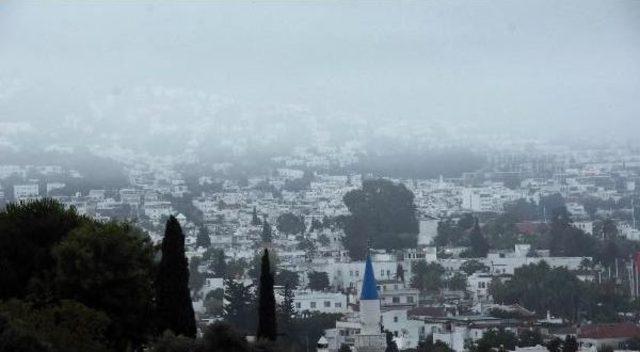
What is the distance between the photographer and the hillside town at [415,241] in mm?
30578

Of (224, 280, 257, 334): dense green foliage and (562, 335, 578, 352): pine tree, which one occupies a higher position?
(224, 280, 257, 334): dense green foliage

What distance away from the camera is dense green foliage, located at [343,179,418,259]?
5006 cm

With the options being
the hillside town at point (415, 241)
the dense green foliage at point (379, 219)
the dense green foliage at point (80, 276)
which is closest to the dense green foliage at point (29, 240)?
the dense green foliage at point (80, 276)

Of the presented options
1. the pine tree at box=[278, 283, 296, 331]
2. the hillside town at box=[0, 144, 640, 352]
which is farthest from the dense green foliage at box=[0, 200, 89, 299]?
the pine tree at box=[278, 283, 296, 331]

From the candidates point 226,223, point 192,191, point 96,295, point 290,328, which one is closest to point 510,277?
point 290,328

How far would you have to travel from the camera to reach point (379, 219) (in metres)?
52.8

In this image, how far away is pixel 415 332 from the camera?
31281 mm

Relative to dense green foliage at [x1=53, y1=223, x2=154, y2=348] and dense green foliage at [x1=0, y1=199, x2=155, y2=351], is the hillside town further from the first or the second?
dense green foliage at [x1=53, y1=223, x2=154, y2=348]

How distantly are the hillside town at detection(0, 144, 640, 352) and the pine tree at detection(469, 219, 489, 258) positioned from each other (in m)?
0.07

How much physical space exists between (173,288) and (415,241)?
36.0 meters

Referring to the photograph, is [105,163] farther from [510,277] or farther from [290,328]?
[290,328]

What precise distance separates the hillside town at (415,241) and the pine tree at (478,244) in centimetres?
7

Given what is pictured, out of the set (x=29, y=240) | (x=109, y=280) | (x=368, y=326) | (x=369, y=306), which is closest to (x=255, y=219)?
(x=369, y=306)

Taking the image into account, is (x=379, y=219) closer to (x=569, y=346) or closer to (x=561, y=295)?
(x=561, y=295)
